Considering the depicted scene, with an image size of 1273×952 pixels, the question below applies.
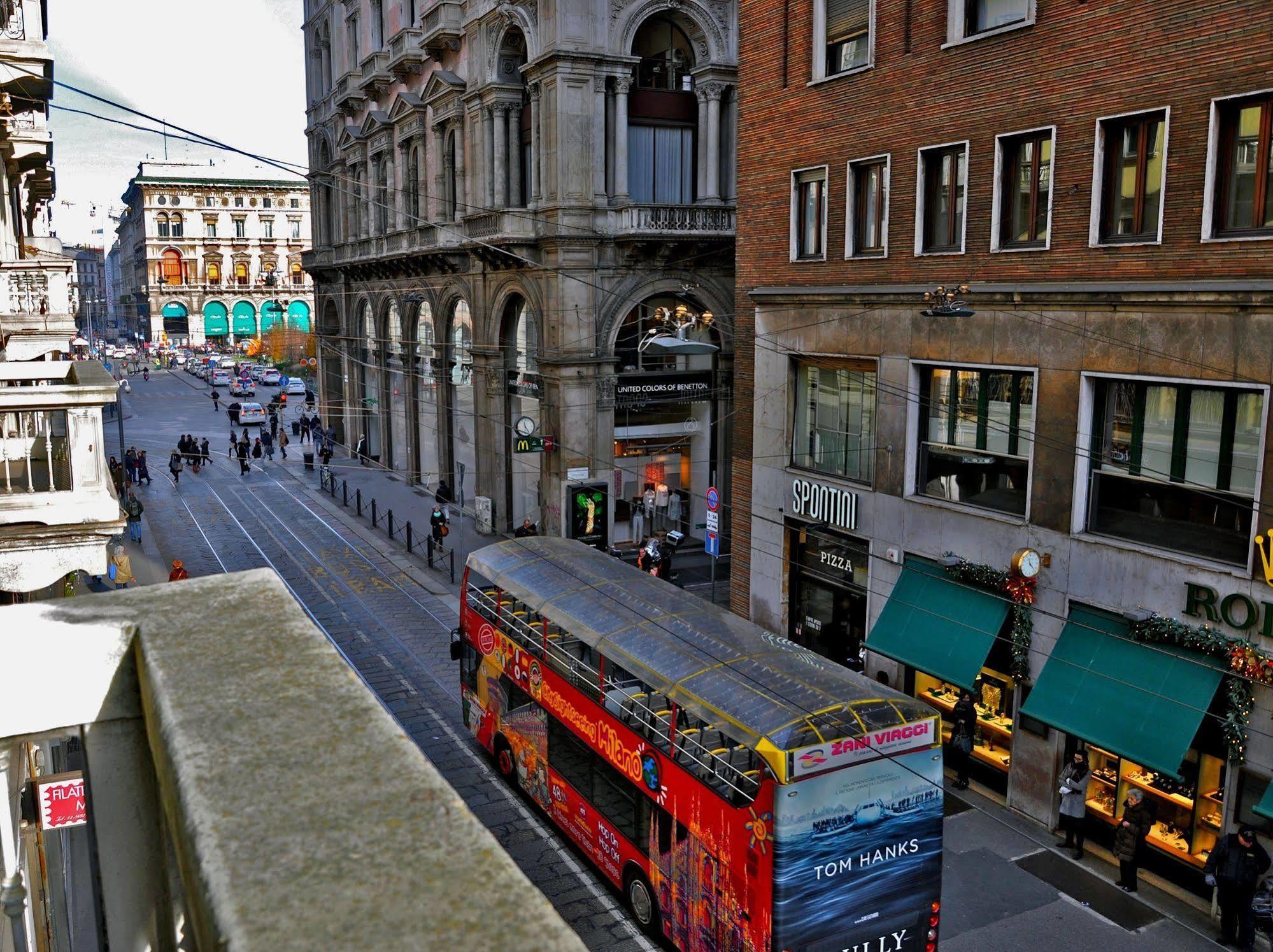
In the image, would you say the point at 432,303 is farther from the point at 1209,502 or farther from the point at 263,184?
the point at 263,184

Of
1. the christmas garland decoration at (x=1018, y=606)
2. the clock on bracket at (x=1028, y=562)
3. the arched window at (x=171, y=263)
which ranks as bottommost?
the christmas garland decoration at (x=1018, y=606)

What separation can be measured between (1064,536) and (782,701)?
6.05 metres

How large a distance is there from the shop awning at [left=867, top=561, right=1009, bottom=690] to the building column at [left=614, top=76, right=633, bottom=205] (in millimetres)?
16960

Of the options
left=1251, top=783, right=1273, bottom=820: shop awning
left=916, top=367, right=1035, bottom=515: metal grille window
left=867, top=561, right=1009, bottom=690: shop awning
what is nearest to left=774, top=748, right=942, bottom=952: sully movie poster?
left=1251, top=783, right=1273, bottom=820: shop awning

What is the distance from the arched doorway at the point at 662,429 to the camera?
32.0 m

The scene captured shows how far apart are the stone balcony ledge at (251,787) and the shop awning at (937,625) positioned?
45.8 ft

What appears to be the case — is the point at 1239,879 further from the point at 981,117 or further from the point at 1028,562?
the point at 981,117

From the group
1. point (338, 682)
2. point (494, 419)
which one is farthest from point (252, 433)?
point (338, 682)

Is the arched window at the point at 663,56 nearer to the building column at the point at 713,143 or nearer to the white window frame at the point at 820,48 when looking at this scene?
the building column at the point at 713,143

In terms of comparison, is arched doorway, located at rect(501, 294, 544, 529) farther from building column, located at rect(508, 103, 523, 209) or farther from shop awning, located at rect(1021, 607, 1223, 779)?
shop awning, located at rect(1021, 607, 1223, 779)

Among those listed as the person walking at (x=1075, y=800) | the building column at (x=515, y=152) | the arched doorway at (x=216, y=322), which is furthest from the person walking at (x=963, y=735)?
the arched doorway at (x=216, y=322)

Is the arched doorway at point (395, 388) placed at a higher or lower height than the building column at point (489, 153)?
lower

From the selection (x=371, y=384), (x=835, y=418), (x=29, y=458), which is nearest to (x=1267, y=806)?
(x=835, y=418)

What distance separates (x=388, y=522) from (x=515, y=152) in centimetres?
1275
